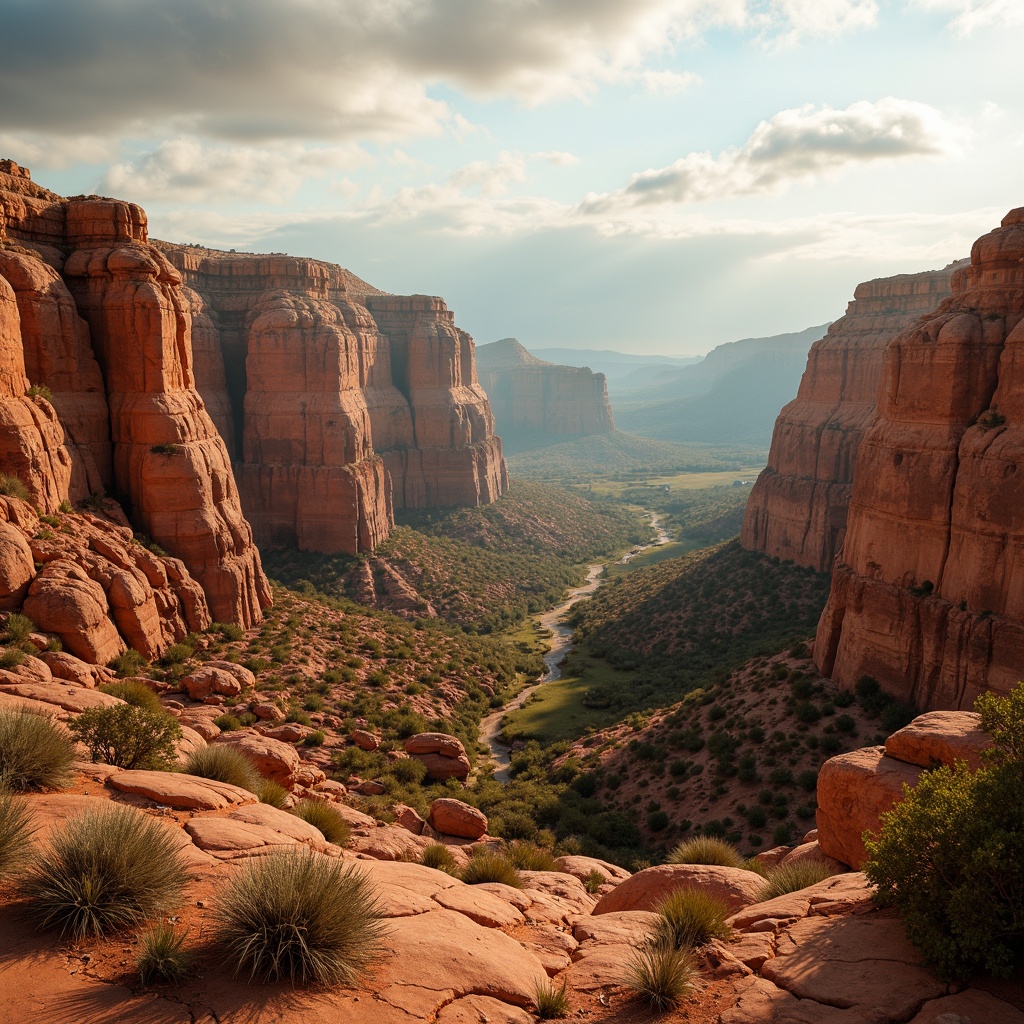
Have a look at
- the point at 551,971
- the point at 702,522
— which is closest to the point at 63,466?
the point at 551,971

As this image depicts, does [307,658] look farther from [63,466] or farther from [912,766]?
[912,766]

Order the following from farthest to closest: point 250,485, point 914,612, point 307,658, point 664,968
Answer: point 250,485 < point 307,658 < point 914,612 < point 664,968

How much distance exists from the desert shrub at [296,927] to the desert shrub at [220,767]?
291 inches

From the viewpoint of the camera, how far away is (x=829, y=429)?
176 feet

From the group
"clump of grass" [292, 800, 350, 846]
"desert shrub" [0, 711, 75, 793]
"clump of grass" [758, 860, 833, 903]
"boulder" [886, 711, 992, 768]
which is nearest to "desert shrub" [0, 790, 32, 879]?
"desert shrub" [0, 711, 75, 793]

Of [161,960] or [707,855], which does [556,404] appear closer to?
[707,855]

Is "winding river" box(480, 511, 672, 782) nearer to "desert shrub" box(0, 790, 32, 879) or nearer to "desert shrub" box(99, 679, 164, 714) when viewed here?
"desert shrub" box(99, 679, 164, 714)

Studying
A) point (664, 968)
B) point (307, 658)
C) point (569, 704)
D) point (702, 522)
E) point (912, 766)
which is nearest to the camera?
point (664, 968)

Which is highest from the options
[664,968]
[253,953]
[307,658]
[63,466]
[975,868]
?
[63,466]

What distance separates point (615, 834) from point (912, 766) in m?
14.0

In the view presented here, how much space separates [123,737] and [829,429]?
165ft

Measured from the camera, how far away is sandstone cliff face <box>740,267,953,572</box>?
50.6 m

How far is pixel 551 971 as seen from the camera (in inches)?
417

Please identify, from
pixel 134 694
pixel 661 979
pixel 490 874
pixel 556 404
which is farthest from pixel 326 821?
pixel 556 404
